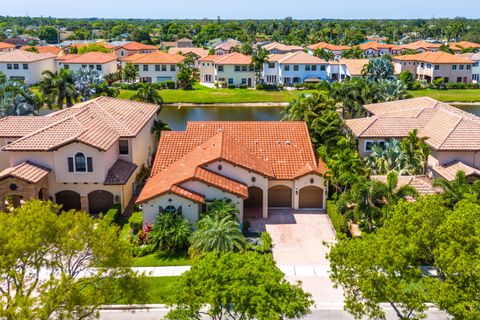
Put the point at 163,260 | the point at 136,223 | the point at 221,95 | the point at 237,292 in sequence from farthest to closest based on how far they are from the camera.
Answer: the point at 221,95 < the point at 136,223 < the point at 163,260 < the point at 237,292

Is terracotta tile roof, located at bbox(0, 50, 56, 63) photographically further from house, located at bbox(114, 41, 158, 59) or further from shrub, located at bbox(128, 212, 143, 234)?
shrub, located at bbox(128, 212, 143, 234)

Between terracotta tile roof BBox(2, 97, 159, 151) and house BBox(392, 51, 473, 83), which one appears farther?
house BBox(392, 51, 473, 83)

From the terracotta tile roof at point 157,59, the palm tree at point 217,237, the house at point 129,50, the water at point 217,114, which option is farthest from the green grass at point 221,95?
the palm tree at point 217,237

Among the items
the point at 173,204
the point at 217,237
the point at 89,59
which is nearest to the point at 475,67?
the point at 89,59

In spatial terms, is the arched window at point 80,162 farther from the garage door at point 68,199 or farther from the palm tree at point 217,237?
the palm tree at point 217,237

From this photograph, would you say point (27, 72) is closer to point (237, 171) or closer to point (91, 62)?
point (91, 62)

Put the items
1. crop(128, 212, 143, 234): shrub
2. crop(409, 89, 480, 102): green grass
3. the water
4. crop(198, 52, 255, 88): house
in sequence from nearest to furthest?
crop(128, 212, 143, 234): shrub < the water < crop(409, 89, 480, 102): green grass < crop(198, 52, 255, 88): house

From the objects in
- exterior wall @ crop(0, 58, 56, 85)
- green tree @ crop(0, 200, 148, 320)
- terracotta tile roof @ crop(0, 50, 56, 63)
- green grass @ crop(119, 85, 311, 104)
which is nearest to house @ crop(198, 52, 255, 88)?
green grass @ crop(119, 85, 311, 104)
